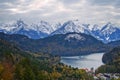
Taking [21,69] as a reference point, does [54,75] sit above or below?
below

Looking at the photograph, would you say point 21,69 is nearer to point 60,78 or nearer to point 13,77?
point 13,77

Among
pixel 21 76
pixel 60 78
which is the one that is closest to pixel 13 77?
pixel 21 76

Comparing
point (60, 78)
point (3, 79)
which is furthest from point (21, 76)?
point (60, 78)

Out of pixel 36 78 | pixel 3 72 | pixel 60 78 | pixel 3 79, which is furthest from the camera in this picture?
pixel 60 78

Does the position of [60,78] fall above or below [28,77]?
below

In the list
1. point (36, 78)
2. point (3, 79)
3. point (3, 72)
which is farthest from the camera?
Result: point (36, 78)

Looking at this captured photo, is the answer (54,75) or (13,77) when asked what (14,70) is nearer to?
(13,77)

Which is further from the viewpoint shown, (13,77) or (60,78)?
(60,78)

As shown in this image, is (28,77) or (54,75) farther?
(54,75)

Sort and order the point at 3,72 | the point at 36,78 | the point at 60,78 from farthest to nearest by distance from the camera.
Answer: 1. the point at 60,78
2. the point at 36,78
3. the point at 3,72
